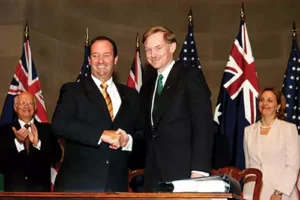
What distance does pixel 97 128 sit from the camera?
3607mm

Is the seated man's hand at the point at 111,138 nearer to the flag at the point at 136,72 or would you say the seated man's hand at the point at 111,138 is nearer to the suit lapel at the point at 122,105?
the suit lapel at the point at 122,105

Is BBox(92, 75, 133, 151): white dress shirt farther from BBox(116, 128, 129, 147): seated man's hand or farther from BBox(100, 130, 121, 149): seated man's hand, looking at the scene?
BBox(100, 130, 121, 149): seated man's hand

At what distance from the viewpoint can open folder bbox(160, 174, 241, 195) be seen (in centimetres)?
271

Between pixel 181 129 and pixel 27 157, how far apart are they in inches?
76.9

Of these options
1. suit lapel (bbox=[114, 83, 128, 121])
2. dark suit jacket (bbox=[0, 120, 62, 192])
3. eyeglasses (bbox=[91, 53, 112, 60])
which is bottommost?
dark suit jacket (bbox=[0, 120, 62, 192])

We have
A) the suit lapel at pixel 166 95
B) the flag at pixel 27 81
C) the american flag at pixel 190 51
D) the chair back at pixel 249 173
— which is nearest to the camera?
the suit lapel at pixel 166 95

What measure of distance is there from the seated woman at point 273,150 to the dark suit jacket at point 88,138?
5.46 ft

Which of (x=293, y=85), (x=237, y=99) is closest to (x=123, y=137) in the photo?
(x=237, y=99)

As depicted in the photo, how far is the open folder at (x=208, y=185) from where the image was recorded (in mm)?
2707

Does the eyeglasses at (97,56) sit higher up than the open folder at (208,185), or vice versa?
the eyeglasses at (97,56)

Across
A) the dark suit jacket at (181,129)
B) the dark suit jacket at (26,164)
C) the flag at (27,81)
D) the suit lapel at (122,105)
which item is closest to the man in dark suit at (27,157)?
the dark suit jacket at (26,164)

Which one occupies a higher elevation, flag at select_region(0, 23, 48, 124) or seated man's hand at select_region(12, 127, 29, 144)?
flag at select_region(0, 23, 48, 124)

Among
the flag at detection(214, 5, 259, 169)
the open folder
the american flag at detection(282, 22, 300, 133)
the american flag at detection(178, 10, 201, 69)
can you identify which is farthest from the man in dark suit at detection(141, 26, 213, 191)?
the american flag at detection(178, 10, 201, 69)

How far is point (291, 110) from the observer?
243 inches
